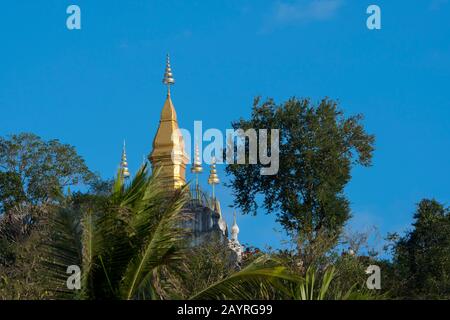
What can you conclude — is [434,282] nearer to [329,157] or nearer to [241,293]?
[329,157]

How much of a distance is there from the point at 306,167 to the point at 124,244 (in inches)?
896

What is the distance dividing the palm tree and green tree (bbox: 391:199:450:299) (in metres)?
18.1

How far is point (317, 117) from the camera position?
38531 millimetres

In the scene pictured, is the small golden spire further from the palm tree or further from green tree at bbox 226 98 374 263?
the palm tree

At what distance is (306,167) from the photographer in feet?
124

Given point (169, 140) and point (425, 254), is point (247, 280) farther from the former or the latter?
point (169, 140)

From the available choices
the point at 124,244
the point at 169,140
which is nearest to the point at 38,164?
the point at 169,140

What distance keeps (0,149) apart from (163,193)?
3770cm

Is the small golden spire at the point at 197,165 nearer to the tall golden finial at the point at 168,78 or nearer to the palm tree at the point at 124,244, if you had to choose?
the tall golden finial at the point at 168,78

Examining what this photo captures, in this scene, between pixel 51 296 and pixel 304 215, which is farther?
pixel 304 215

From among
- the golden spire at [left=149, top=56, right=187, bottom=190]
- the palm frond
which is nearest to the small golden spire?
the golden spire at [left=149, top=56, right=187, bottom=190]
